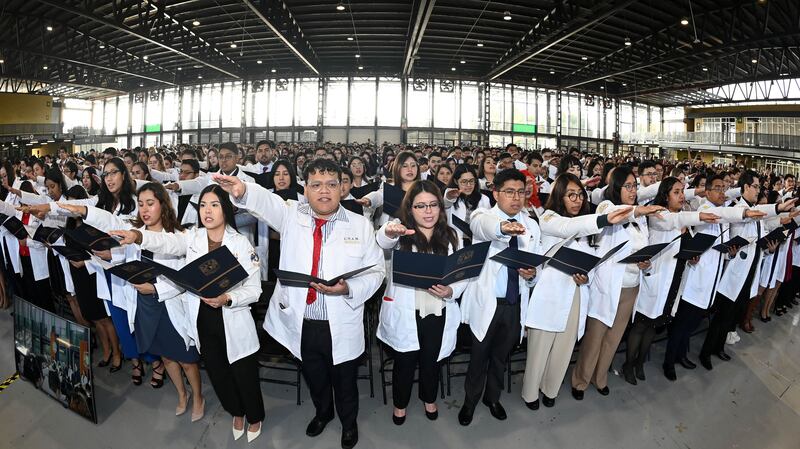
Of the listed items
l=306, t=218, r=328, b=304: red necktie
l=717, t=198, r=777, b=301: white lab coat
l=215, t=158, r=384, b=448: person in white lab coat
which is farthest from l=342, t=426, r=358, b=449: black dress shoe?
l=717, t=198, r=777, b=301: white lab coat

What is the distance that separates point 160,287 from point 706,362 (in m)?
4.56

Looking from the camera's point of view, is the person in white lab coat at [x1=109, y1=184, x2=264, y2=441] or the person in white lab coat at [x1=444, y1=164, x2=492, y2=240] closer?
the person in white lab coat at [x1=109, y1=184, x2=264, y2=441]

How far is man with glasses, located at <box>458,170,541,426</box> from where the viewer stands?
2715 mm

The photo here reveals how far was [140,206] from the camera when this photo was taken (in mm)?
2795

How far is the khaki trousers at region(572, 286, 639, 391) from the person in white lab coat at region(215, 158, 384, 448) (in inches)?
74.1

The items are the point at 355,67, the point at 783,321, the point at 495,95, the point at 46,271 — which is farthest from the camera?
the point at 495,95

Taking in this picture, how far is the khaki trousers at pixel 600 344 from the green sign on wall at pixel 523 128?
25.3 meters

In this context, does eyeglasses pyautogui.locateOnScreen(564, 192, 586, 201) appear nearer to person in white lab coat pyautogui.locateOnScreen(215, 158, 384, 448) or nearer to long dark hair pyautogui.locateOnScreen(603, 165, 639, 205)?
long dark hair pyautogui.locateOnScreen(603, 165, 639, 205)

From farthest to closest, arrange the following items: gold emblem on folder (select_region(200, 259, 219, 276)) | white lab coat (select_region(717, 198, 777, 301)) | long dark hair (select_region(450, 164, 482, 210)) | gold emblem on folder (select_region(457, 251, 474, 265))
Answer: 1. long dark hair (select_region(450, 164, 482, 210))
2. white lab coat (select_region(717, 198, 777, 301))
3. gold emblem on folder (select_region(457, 251, 474, 265))
4. gold emblem on folder (select_region(200, 259, 219, 276))

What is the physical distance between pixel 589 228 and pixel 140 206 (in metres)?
2.88

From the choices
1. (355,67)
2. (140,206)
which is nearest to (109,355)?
(140,206)

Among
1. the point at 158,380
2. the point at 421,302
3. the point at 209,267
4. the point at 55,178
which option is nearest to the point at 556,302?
the point at 421,302

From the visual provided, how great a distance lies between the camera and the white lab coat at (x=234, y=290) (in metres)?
2.52

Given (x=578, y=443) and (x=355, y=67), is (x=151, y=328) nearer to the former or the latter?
(x=578, y=443)
